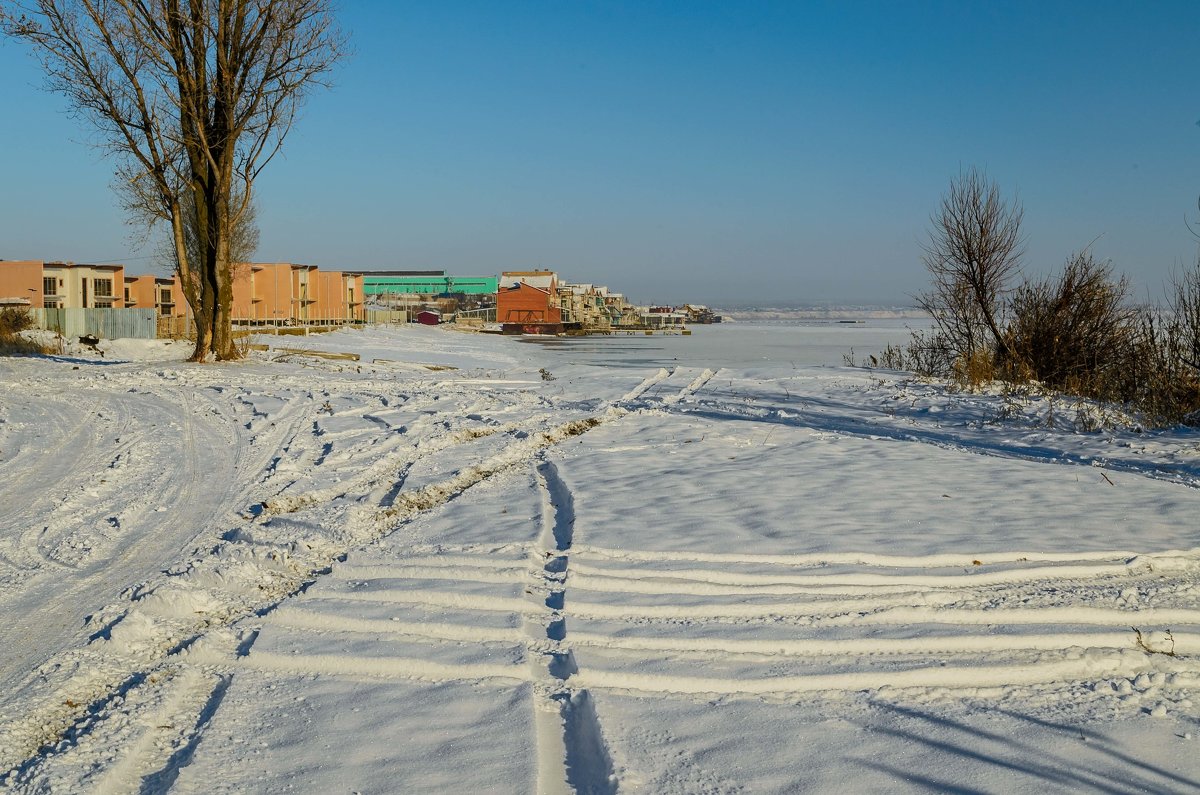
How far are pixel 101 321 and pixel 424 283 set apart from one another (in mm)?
96805

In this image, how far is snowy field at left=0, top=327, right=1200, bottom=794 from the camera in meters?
3.16

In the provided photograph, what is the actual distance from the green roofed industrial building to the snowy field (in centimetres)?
11949

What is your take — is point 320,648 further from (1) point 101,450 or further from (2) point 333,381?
(2) point 333,381

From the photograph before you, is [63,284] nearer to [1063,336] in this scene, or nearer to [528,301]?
[528,301]

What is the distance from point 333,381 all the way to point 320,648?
1224cm

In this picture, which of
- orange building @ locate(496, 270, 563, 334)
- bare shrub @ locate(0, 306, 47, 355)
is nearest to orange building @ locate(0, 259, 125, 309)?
bare shrub @ locate(0, 306, 47, 355)

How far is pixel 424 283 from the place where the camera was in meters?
128

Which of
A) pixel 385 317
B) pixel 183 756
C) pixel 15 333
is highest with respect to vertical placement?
pixel 385 317

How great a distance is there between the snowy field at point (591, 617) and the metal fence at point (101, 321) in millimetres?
25176

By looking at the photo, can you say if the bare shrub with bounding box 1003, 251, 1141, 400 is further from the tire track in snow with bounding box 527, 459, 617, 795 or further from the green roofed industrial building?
the green roofed industrial building

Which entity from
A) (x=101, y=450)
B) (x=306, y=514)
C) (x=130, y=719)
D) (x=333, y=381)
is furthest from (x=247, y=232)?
(x=130, y=719)

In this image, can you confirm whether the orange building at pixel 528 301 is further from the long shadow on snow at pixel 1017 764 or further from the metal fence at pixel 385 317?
the long shadow on snow at pixel 1017 764

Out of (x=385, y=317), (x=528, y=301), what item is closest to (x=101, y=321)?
(x=385, y=317)

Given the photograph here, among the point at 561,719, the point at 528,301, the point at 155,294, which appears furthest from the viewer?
the point at 528,301
